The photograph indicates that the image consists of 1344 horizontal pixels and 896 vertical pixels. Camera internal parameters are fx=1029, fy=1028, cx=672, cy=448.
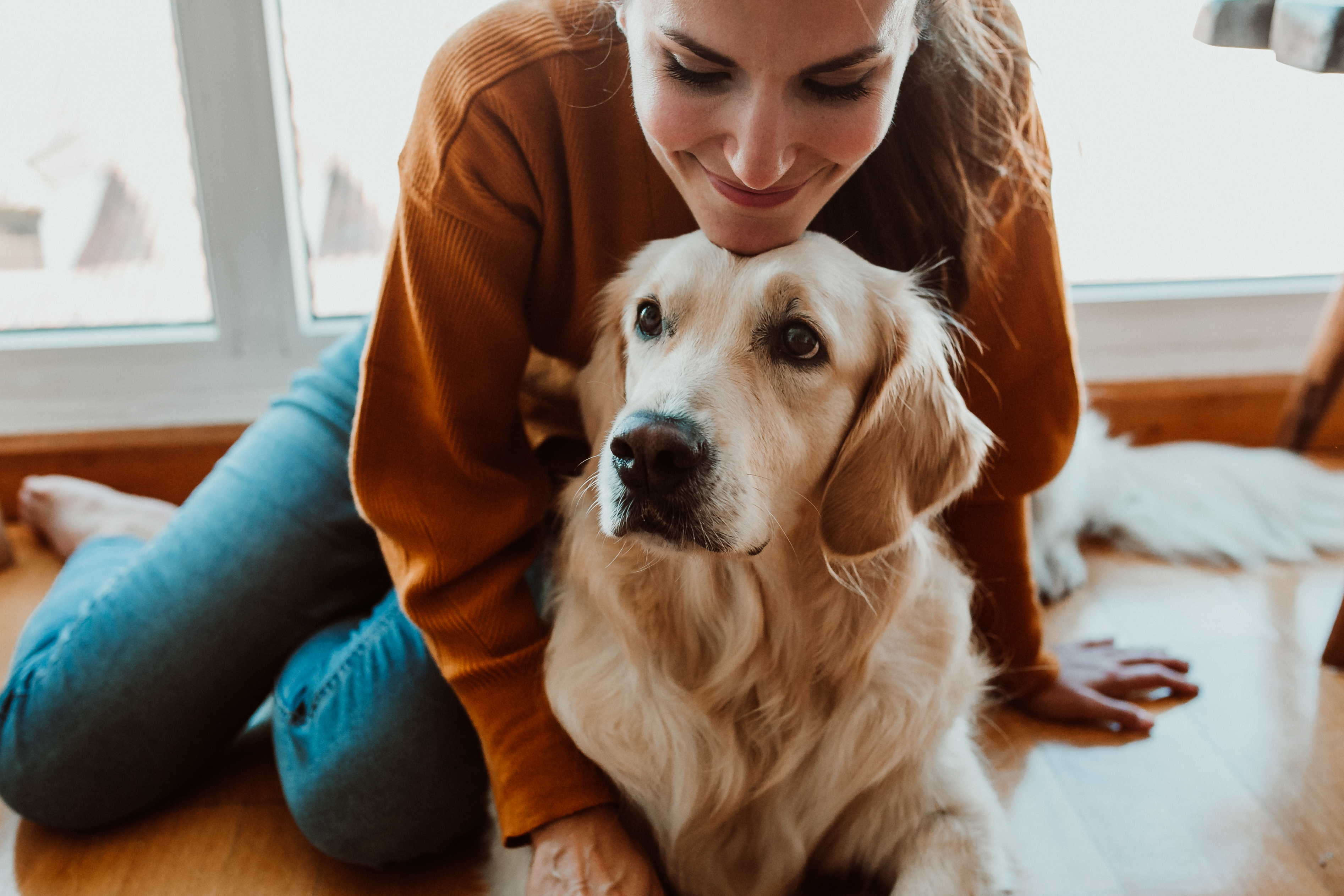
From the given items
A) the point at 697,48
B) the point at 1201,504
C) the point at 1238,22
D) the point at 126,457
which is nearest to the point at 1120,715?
the point at 1201,504

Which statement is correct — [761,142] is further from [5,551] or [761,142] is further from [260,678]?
[5,551]

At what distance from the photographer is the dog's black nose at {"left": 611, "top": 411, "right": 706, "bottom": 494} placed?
941 millimetres

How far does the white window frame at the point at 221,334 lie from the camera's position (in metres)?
1.92

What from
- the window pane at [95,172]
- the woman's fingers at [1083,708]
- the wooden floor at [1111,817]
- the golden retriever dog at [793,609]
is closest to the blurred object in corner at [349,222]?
the window pane at [95,172]

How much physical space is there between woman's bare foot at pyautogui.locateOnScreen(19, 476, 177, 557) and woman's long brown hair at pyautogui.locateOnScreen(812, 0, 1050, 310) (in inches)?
50.7

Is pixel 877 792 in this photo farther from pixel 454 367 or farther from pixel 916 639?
pixel 454 367

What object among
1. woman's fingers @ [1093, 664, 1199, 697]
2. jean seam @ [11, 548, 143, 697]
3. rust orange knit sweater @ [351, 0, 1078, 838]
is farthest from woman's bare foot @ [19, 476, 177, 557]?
woman's fingers @ [1093, 664, 1199, 697]

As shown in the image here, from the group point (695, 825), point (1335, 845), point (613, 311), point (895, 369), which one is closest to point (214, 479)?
point (613, 311)

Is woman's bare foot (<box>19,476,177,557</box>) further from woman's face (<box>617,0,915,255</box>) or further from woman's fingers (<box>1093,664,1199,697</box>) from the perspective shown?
woman's fingers (<box>1093,664,1199,697</box>)

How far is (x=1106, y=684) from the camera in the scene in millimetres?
1609

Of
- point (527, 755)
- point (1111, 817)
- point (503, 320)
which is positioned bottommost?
point (1111, 817)

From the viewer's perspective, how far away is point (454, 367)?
113 centimetres

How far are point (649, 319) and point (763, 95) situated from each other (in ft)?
0.98

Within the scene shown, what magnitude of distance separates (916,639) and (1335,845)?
2.27ft
